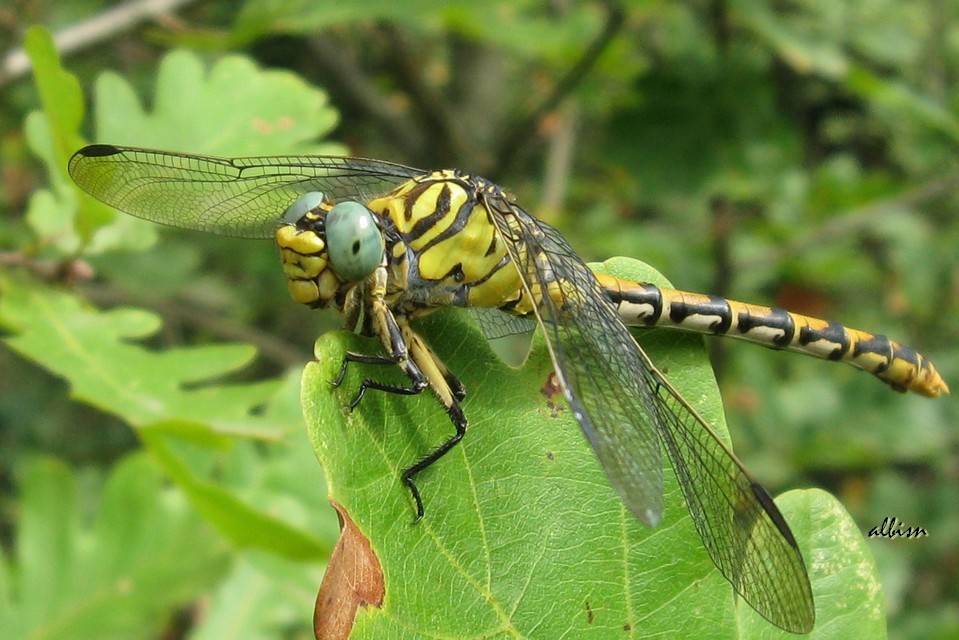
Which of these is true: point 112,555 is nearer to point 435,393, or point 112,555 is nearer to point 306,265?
point 306,265

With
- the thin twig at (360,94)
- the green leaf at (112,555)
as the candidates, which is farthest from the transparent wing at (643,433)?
the thin twig at (360,94)

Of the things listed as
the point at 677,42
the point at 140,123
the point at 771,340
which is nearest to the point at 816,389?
the point at 677,42

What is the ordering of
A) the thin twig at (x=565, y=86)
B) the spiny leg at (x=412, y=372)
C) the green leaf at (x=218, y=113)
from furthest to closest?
1. the thin twig at (x=565, y=86)
2. the green leaf at (x=218, y=113)
3. the spiny leg at (x=412, y=372)

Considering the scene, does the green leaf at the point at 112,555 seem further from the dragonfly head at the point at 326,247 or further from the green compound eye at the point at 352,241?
the green compound eye at the point at 352,241

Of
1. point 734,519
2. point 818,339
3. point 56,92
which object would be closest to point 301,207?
point 56,92

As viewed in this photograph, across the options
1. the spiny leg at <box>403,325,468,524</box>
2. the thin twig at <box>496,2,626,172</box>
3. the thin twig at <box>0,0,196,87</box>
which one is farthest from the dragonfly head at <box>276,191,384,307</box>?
the thin twig at <box>496,2,626,172</box>

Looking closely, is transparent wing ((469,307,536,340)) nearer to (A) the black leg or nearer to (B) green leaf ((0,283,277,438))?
(B) green leaf ((0,283,277,438))
